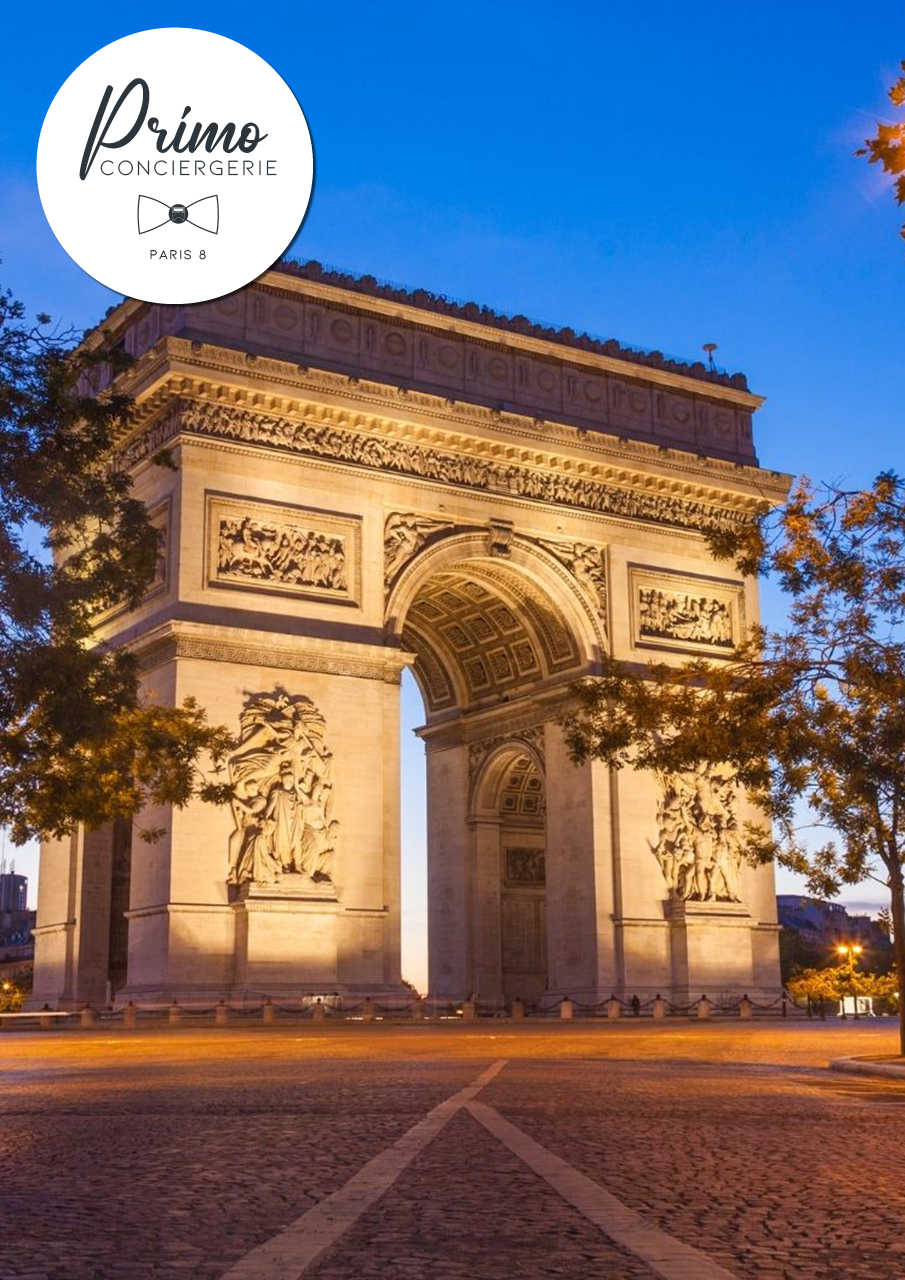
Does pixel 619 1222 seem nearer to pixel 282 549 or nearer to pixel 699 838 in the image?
pixel 282 549

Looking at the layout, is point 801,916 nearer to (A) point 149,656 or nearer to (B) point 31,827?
(A) point 149,656

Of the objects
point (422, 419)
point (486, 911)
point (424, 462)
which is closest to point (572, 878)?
point (486, 911)

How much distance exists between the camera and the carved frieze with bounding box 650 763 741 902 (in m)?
39.5

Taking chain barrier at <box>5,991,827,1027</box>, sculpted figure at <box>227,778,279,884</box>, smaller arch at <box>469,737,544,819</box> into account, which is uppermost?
smaller arch at <box>469,737,544,819</box>

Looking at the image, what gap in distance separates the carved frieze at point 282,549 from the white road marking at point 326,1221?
2658 centimetres

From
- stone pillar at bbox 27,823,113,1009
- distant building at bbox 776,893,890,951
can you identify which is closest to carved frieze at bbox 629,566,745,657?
stone pillar at bbox 27,823,113,1009

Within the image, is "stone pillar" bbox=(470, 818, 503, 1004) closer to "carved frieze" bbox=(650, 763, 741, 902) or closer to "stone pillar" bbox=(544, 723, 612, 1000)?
"stone pillar" bbox=(544, 723, 612, 1000)

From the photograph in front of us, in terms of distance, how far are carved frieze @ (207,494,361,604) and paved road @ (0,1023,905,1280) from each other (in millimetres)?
20330

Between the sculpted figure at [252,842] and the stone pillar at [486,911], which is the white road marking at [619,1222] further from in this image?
the stone pillar at [486,911]

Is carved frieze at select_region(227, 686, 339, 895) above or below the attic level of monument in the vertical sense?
below

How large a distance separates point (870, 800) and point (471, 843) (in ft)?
84.3

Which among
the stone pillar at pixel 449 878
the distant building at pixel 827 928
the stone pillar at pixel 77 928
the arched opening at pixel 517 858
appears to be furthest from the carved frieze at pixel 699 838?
the distant building at pixel 827 928

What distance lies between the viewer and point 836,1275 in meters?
4.64

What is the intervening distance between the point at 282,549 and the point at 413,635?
10.5 metres
